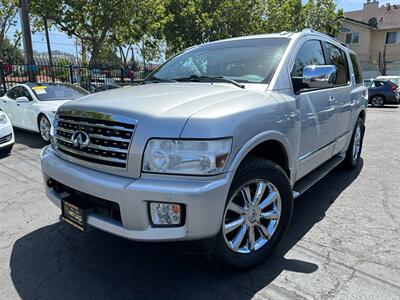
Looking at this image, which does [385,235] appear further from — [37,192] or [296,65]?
[37,192]

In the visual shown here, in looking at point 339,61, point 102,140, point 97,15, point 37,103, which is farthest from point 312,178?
point 97,15

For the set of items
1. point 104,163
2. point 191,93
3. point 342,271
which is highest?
point 191,93

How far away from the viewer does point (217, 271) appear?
9.07ft

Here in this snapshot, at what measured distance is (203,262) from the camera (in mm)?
2896

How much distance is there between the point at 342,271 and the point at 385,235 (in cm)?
92

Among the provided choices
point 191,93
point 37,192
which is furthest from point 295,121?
point 37,192

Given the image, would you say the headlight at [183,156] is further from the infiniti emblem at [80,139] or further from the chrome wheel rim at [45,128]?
the chrome wheel rim at [45,128]

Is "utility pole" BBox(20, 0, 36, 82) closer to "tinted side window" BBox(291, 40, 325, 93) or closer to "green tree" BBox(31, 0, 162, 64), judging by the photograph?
"green tree" BBox(31, 0, 162, 64)

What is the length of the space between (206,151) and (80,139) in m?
1.01

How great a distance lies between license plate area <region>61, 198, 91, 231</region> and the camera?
8.26 feet

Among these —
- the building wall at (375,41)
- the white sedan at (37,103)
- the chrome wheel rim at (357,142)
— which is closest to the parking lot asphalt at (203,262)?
the chrome wheel rim at (357,142)

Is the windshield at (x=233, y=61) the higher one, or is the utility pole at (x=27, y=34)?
the utility pole at (x=27, y=34)

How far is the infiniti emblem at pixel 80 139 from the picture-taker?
2.53 meters

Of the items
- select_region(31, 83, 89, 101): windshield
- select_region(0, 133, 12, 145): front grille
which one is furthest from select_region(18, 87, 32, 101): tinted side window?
select_region(0, 133, 12, 145): front grille
